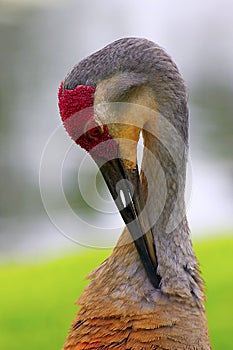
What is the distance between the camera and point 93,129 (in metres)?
1.84

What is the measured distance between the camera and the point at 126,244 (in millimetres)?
2072

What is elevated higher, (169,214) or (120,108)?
(120,108)

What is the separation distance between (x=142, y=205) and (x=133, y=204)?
0.04 meters

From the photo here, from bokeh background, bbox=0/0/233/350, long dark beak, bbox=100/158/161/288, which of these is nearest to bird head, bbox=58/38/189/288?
long dark beak, bbox=100/158/161/288

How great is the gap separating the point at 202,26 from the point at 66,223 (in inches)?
207

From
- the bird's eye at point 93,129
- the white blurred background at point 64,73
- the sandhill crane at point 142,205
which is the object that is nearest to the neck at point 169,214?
the sandhill crane at point 142,205

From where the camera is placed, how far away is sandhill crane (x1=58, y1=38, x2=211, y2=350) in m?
1.87

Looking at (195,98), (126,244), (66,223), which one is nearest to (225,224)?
(195,98)

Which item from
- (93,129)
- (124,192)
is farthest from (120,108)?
(124,192)

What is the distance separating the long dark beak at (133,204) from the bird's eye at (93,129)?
89 mm

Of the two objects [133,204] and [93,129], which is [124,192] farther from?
[93,129]

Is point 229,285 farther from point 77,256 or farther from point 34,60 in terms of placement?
point 34,60

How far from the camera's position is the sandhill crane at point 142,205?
73.7 inches

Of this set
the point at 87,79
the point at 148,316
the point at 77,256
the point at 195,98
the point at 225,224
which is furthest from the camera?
the point at 195,98
